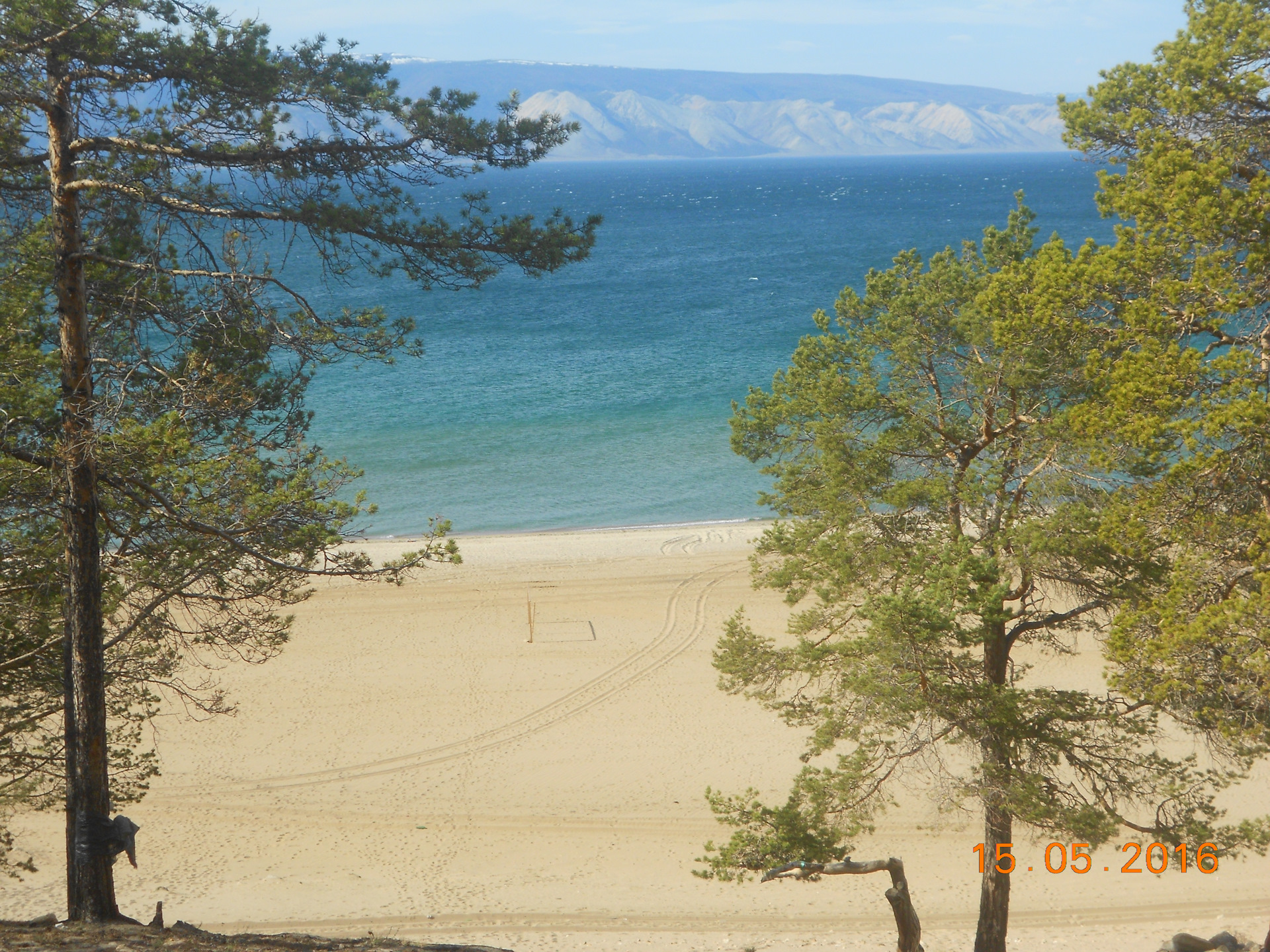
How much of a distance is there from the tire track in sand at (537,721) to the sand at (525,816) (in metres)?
0.04

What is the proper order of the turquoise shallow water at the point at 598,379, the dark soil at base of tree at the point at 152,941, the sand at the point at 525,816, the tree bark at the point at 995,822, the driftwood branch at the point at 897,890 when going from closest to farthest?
the dark soil at base of tree at the point at 152,941
the tree bark at the point at 995,822
the driftwood branch at the point at 897,890
the sand at the point at 525,816
the turquoise shallow water at the point at 598,379

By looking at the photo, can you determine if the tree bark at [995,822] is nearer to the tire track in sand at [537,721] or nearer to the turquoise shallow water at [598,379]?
the turquoise shallow water at [598,379]

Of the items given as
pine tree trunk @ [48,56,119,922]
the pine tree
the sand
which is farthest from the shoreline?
pine tree trunk @ [48,56,119,922]

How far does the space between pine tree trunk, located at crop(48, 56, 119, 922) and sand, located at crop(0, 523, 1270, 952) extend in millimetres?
4734

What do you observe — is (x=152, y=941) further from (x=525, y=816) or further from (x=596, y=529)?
(x=596, y=529)

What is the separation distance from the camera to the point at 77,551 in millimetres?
5703

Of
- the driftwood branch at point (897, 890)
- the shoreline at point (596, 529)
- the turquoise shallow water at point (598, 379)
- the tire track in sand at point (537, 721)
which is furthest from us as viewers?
the turquoise shallow water at point (598, 379)

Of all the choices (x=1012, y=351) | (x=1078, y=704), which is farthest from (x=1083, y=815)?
(x=1012, y=351)

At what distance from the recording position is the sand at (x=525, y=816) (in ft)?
33.8

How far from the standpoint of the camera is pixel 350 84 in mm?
6230

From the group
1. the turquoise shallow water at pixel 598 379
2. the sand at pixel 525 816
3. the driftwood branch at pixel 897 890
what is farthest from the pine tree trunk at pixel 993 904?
the turquoise shallow water at pixel 598 379

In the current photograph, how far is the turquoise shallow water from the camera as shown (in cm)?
2639

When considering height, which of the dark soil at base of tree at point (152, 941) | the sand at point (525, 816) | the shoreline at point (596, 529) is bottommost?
the sand at point (525, 816)

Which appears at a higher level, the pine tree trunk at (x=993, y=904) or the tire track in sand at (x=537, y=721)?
the pine tree trunk at (x=993, y=904)
